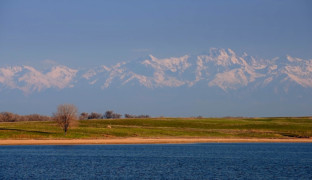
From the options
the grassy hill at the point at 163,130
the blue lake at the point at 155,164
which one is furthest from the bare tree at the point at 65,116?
the blue lake at the point at 155,164

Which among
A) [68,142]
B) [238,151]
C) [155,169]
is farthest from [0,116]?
[155,169]

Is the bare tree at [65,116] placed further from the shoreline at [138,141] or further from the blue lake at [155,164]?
the blue lake at [155,164]

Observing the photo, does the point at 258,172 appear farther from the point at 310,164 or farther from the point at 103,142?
the point at 103,142

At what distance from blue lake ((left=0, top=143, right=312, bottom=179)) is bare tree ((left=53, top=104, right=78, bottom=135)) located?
734 inches

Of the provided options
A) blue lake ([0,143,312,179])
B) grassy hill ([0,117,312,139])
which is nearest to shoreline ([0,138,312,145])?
grassy hill ([0,117,312,139])

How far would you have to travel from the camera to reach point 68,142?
98.3m

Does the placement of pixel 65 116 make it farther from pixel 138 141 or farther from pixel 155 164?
pixel 155 164

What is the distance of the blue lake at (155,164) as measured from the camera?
183 ft

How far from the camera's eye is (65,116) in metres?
108

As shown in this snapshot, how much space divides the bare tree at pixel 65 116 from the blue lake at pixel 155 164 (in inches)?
734

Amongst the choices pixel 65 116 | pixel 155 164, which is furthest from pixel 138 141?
pixel 155 164

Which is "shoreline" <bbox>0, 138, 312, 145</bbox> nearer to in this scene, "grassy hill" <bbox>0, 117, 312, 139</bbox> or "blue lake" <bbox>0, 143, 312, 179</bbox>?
"grassy hill" <bbox>0, 117, 312, 139</bbox>

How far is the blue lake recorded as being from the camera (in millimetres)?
55875

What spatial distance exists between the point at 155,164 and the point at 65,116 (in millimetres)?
45233
